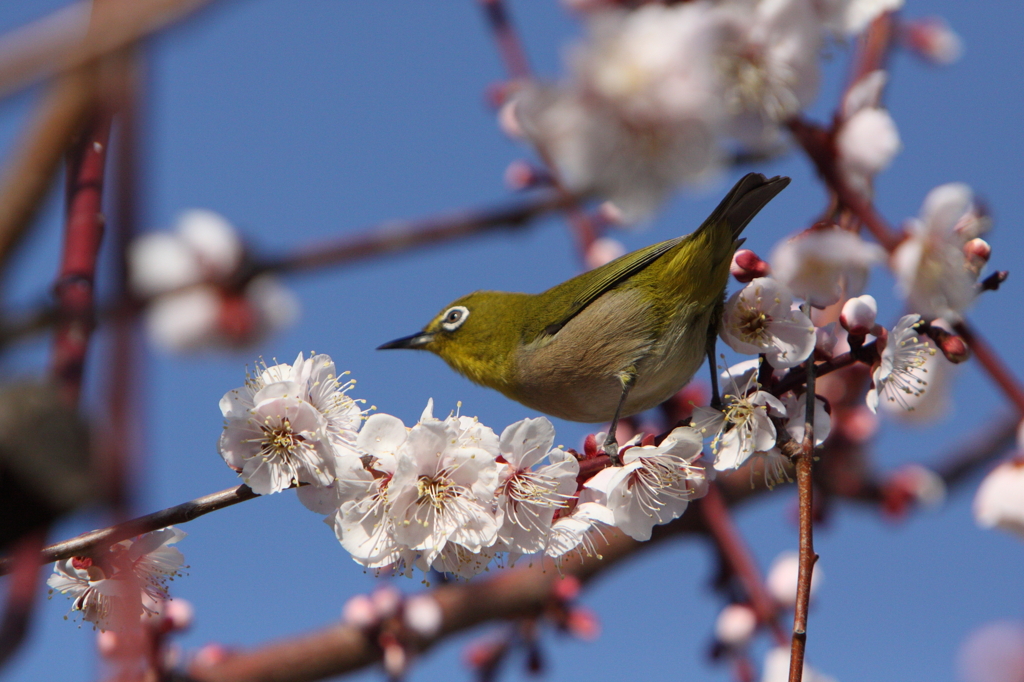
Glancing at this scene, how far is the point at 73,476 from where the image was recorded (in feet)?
2.24

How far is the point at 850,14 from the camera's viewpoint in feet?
5.32

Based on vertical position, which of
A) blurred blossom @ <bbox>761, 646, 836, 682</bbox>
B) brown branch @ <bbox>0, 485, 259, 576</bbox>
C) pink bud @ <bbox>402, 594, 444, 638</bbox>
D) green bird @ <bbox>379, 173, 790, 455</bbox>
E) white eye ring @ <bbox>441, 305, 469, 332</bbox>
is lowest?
blurred blossom @ <bbox>761, 646, 836, 682</bbox>

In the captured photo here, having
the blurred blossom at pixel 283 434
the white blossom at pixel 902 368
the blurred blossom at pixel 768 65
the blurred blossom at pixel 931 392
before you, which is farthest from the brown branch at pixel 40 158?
the blurred blossom at pixel 931 392

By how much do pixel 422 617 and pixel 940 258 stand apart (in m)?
3.31

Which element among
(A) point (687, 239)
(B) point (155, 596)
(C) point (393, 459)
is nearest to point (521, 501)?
(C) point (393, 459)

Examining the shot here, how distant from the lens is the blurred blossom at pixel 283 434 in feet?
7.32

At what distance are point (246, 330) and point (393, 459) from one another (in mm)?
528

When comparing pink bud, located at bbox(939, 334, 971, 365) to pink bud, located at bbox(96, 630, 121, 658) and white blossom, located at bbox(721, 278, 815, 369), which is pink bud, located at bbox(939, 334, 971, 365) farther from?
pink bud, located at bbox(96, 630, 121, 658)

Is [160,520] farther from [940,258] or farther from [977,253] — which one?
[977,253]

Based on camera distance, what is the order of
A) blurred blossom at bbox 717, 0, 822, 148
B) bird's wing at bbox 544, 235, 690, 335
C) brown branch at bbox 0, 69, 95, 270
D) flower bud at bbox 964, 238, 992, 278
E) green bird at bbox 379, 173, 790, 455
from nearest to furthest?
brown branch at bbox 0, 69, 95, 270, blurred blossom at bbox 717, 0, 822, 148, flower bud at bbox 964, 238, 992, 278, green bird at bbox 379, 173, 790, 455, bird's wing at bbox 544, 235, 690, 335

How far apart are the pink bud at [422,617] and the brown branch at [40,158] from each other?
4.09 meters

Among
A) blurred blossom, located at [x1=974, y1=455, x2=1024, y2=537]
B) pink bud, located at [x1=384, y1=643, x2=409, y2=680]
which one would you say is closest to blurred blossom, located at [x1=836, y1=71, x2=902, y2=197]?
blurred blossom, located at [x1=974, y1=455, x2=1024, y2=537]

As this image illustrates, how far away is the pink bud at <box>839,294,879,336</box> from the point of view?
7.30 ft

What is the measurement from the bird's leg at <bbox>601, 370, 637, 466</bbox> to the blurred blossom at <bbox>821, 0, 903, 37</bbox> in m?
1.31
